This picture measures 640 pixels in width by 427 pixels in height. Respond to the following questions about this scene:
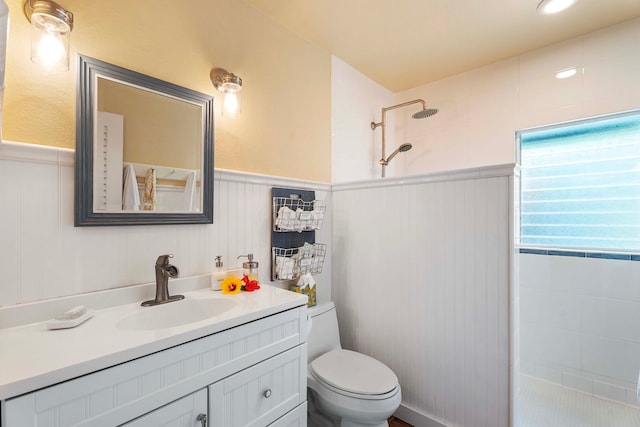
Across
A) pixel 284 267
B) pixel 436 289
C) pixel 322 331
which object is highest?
pixel 284 267

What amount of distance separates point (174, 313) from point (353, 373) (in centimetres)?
92

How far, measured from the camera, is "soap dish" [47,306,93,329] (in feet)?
2.96


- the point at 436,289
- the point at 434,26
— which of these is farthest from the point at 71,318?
the point at 434,26

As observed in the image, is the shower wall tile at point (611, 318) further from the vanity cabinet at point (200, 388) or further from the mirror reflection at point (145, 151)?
the mirror reflection at point (145, 151)

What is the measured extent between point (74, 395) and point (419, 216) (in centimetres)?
156

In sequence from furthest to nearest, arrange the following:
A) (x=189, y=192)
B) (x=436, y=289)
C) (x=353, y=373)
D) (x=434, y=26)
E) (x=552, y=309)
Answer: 1. (x=552, y=309)
2. (x=434, y=26)
3. (x=436, y=289)
4. (x=353, y=373)
5. (x=189, y=192)

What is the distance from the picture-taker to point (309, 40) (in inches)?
79.0

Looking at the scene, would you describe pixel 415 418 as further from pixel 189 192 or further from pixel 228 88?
pixel 228 88

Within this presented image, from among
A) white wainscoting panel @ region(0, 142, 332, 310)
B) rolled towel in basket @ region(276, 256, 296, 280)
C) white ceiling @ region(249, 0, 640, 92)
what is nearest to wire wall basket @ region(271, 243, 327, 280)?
rolled towel in basket @ region(276, 256, 296, 280)

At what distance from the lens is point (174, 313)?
120 cm

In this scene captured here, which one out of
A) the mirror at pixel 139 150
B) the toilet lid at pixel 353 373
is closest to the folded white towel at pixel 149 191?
the mirror at pixel 139 150

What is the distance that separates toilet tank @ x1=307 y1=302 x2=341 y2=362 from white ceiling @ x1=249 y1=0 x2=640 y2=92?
70.4 inches

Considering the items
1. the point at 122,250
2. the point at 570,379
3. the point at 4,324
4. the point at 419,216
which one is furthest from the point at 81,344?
the point at 570,379

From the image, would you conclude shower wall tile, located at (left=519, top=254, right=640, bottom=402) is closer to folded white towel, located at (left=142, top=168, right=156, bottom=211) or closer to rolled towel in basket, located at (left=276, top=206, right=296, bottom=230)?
rolled towel in basket, located at (left=276, top=206, right=296, bottom=230)
